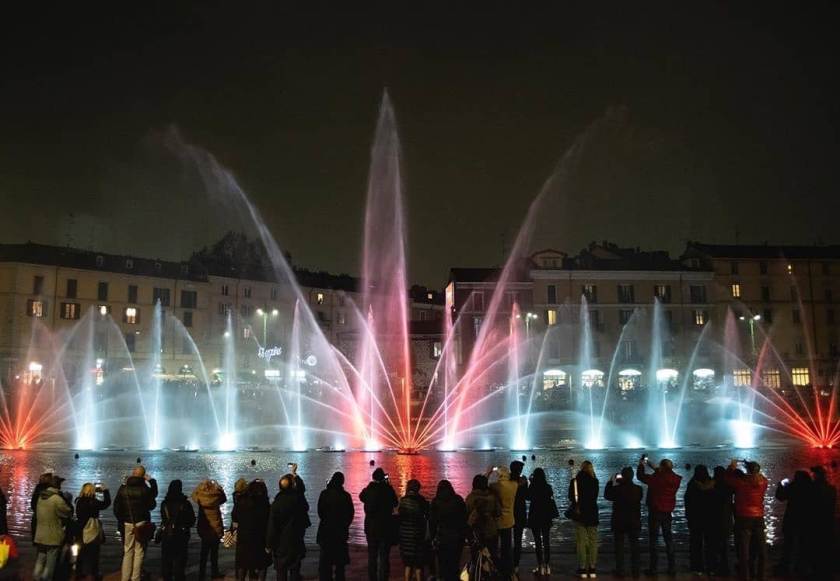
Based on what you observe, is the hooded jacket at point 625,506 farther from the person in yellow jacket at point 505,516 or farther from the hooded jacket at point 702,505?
the person in yellow jacket at point 505,516

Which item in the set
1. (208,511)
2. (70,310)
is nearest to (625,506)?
(208,511)

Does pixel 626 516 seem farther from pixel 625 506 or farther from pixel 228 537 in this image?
pixel 228 537

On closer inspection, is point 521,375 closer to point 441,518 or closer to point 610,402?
point 610,402

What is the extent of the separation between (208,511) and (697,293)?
93.2 metres

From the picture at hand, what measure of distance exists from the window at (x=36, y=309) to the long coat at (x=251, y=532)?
269ft

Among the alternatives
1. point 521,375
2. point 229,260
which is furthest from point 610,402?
point 229,260

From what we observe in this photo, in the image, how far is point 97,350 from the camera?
302 ft

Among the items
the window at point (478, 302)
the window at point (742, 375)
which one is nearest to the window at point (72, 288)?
the window at point (478, 302)

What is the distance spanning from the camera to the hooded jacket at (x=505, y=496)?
41.0 feet

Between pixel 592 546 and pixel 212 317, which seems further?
pixel 212 317

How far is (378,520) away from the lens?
480 inches

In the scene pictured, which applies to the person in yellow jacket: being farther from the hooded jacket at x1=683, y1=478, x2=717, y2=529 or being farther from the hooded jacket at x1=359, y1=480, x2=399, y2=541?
the hooded jacket at x1=683, y1=478, x2=717, y2=529

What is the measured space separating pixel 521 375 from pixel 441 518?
8252cm

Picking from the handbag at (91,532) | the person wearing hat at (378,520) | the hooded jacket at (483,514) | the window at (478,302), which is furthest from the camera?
the window at (478,302)
